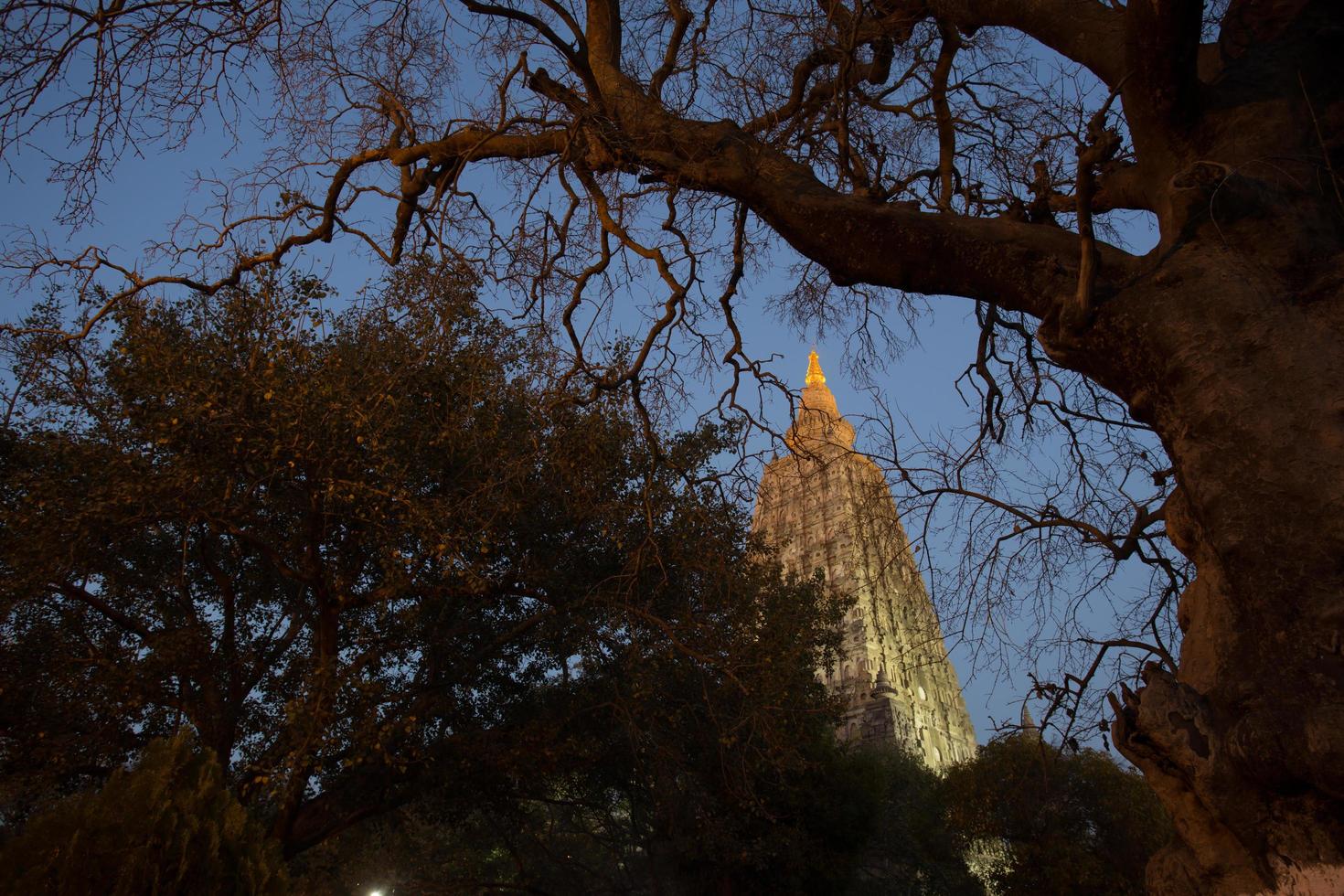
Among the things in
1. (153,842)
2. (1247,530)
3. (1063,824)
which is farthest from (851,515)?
(1063,824)

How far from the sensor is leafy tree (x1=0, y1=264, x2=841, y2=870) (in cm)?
602

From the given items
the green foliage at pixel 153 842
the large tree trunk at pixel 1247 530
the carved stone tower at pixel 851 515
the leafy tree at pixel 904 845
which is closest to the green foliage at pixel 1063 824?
the leafy tree at pixel 904 845

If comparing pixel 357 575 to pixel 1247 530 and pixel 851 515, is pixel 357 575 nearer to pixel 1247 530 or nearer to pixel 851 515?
pixel 851 515

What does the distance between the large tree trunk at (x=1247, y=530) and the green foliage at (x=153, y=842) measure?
14.3ft

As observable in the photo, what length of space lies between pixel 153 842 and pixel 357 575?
393cm

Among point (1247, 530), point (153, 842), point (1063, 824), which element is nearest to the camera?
point (1247, 530)

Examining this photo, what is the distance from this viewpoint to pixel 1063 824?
13648 millimetres

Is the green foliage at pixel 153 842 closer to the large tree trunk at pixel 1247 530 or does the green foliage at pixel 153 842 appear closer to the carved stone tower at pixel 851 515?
the carved stone tower at pixel 851 515

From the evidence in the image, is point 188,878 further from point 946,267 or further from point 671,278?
point 946,267

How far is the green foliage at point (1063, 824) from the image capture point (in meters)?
12.5

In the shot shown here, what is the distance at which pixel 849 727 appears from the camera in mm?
29906

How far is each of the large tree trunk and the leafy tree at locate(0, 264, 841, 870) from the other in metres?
2.35

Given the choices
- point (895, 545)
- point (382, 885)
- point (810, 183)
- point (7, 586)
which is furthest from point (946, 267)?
point (382, 885)

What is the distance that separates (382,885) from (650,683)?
15.9m
